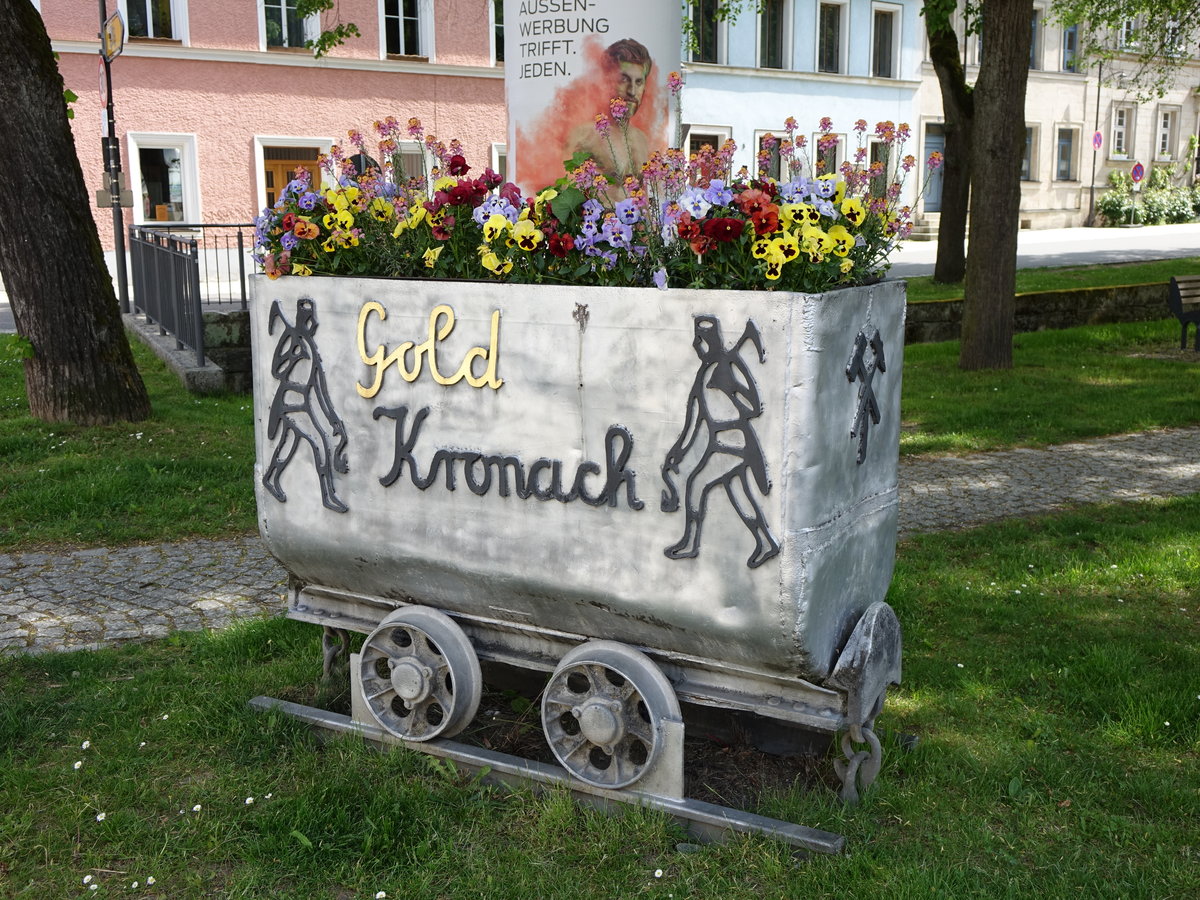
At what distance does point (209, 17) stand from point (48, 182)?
62.0 feet

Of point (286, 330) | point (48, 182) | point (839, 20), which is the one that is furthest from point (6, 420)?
point (839, 20)

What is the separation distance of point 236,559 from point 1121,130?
131ft

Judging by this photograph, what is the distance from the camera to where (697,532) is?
10.6ft

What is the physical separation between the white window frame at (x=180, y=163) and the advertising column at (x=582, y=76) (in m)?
20.5

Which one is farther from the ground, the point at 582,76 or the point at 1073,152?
the point at 1073,152

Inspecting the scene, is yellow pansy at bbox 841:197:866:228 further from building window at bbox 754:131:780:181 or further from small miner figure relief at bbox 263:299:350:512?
small miner figure relief at bbox 263:299:350:512

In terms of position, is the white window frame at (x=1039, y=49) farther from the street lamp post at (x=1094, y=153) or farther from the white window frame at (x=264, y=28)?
the white window frame at (x=264, y=28)

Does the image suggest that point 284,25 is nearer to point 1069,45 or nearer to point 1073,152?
point 1069,45

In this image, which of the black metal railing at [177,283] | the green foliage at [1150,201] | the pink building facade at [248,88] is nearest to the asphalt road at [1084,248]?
the green foliage at [1150,201]

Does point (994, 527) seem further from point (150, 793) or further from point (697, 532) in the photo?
point (150, 793)

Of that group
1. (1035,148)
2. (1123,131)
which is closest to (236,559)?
(1035,148)

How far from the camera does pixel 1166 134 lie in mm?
41844

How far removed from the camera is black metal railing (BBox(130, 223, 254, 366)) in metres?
10.2

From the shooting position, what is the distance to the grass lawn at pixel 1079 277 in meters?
16.3
